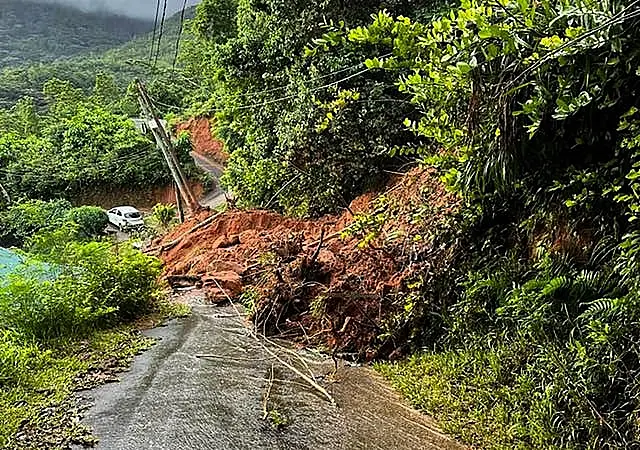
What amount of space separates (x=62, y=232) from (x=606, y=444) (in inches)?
236

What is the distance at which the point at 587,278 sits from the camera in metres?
3.97

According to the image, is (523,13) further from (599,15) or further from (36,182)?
(36,182)

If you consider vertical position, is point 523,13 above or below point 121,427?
above

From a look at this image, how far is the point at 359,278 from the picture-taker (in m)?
6.24

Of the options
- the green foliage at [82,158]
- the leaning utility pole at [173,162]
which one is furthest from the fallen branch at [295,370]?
the green foliage at [82,158]

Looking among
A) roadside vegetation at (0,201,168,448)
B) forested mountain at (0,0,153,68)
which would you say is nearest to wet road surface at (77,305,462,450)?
roadside vegetation at (0,201,168,448)

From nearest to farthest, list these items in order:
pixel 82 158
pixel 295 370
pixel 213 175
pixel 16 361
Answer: pixel 16 361 < pixel 295 370 < pixel 82 158 < pixel 213 175

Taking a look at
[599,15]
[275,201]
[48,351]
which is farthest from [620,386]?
[275,201]

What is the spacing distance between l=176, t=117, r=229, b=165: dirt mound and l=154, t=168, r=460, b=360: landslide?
24.9 m

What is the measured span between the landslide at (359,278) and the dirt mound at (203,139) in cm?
2492

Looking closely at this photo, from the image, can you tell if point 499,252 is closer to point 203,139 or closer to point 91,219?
point 91,219

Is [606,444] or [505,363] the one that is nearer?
[606,444]

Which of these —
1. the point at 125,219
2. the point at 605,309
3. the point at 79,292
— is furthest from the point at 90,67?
the point at 605,309

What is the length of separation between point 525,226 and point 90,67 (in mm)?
52418
